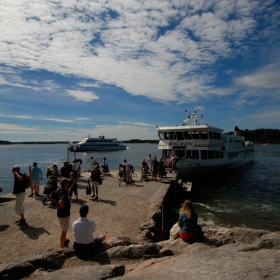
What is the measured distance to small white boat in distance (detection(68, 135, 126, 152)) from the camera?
92787 millimetres

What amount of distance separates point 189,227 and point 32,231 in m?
5.05

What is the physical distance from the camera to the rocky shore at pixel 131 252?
364 cm

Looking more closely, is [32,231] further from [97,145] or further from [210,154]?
[97,145]

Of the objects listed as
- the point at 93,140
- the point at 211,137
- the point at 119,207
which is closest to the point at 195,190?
the point at 211,137

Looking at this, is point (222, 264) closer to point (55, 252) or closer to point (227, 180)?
point (55, 252)

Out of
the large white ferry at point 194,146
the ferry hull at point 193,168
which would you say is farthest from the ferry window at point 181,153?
the ferry hull at point 193,168

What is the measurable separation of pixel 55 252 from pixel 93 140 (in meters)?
92.6

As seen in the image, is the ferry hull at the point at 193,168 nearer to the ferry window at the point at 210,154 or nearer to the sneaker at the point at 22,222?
the ferry window at the point at 210,154

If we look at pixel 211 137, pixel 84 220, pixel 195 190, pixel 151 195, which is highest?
pixel 211 137

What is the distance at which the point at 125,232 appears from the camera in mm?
7301

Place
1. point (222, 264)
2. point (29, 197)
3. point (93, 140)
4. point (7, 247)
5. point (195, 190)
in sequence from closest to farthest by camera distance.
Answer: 1. point (222, 264)
2. point (7, 247)
3. point (29, 197)
4. point (195, 190)
5. point (93, 140)

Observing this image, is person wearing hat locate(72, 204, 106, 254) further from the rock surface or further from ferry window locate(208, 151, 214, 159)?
ferry window locate(208, 151, 214, 159)

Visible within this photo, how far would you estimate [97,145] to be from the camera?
315ft

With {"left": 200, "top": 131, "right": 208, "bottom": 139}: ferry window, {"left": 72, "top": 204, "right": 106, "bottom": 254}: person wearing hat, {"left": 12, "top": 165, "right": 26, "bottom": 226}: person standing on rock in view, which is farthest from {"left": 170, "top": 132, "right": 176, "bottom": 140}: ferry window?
{"left": 72, "top": 204, "right": 106, "bottom": 254}: person wearing hat
